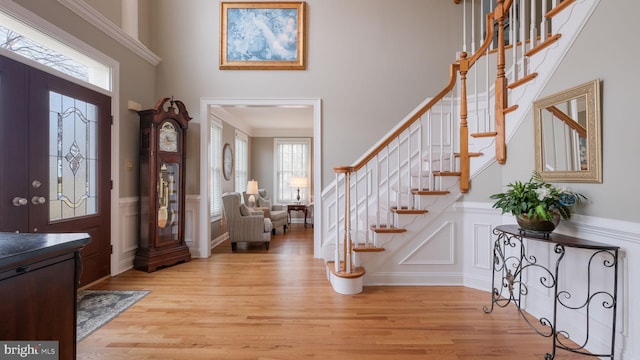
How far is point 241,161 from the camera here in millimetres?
7266

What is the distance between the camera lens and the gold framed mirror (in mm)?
1800

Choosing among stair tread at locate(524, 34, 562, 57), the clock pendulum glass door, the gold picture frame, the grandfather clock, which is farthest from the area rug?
stair tread at locate(524, 34, 562, 57)

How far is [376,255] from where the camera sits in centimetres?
302

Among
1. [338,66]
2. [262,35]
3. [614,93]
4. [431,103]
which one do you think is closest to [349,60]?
[338,66]

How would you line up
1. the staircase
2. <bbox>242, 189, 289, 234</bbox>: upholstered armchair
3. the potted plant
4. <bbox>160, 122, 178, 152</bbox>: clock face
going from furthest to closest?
<bbox>242, 189, 289, 234</bbox>: upholstered armchair → <bbox>160, 122, 178, 152</bbox>: clock face → the staircase → the potted plant

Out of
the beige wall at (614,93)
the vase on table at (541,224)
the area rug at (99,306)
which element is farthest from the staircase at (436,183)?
the area rug at (99,306)

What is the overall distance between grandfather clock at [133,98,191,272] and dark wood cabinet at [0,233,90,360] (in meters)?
2.36

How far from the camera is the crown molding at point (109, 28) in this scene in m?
2.79

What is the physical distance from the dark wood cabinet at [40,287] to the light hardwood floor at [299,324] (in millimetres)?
814

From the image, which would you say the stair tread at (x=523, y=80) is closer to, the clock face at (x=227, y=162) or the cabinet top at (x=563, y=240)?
the cabinet top at (x=563, y=240)

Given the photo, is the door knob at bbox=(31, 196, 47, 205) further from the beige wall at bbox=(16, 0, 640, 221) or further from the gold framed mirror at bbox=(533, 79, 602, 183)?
the gold framed mirror at bbox=(533, 79, 602, 183)

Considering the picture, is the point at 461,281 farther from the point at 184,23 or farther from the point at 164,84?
the point at 184,23

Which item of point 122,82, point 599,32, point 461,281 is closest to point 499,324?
point 461,281

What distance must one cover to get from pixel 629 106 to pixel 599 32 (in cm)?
55
